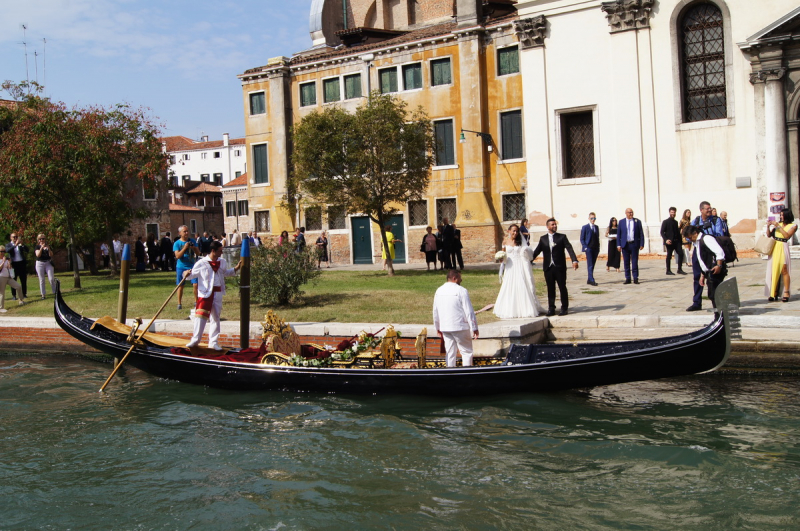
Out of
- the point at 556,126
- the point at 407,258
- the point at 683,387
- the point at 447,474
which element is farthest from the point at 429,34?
the point at 447,474

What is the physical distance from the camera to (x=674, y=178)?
62.4 feet

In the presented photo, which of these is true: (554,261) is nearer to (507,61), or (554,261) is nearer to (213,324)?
(213,324)

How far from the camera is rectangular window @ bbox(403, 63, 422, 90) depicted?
79.3 ft

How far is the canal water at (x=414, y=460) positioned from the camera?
5305 mm

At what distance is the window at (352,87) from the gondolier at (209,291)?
16.7 metres

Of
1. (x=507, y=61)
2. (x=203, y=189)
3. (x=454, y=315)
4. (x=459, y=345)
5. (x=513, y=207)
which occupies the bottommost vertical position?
(x=459, y=345)

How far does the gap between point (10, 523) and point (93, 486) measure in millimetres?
729

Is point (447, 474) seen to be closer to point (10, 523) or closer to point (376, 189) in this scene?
point (10, 523)

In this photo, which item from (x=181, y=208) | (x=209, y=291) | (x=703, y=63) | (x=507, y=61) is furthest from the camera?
(x=181, y=208)

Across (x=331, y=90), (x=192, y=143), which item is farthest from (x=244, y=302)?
(x=192, y=143)

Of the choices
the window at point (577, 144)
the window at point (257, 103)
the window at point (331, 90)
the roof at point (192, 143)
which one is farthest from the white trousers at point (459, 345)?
the roof at point (192, 143)

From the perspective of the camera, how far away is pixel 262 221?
27.9 metres

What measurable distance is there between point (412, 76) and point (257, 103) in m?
6.62

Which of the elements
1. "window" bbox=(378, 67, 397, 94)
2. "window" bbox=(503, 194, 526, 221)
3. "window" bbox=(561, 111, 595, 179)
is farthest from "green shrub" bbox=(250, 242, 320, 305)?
"window" bbox=(378, 67, 397, 94)
